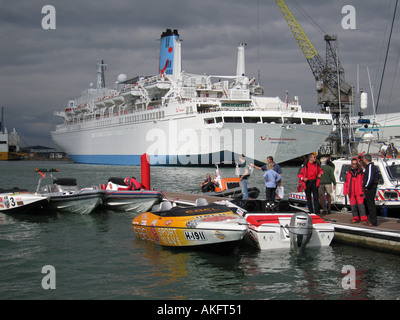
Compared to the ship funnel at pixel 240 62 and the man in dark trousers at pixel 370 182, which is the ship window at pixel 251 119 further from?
the man in dark trousers at pixel 370 182

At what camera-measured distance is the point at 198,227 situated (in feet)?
33.3

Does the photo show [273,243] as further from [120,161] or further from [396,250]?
[120,161]

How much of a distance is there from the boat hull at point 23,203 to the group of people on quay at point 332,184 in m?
8.88

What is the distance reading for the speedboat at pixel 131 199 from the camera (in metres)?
17.9

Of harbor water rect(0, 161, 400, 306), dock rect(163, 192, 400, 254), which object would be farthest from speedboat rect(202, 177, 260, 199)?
dock rect(163, 192, 400, 254)

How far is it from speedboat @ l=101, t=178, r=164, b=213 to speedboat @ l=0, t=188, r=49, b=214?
2.48 meters

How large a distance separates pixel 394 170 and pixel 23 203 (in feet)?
42.3

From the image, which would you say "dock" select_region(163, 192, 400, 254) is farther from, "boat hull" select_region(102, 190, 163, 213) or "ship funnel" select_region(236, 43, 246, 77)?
"ship funnel" select_region(236, 43, 246, 77)

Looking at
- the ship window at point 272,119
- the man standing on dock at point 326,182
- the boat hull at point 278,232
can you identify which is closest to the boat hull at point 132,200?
the man standing on dock at point 326,182

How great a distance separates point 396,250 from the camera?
10.2 metres

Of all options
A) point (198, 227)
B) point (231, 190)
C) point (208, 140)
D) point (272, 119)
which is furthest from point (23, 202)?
point (272, 119)

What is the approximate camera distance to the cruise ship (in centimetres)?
4538

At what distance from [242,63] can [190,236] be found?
52.0 metres

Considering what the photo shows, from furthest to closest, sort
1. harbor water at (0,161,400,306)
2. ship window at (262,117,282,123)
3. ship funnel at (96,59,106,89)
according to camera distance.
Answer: ship funnel at (96,59,106,89) < ship window at (262,117,282,123) < harbor water at (0,161,400,306)
